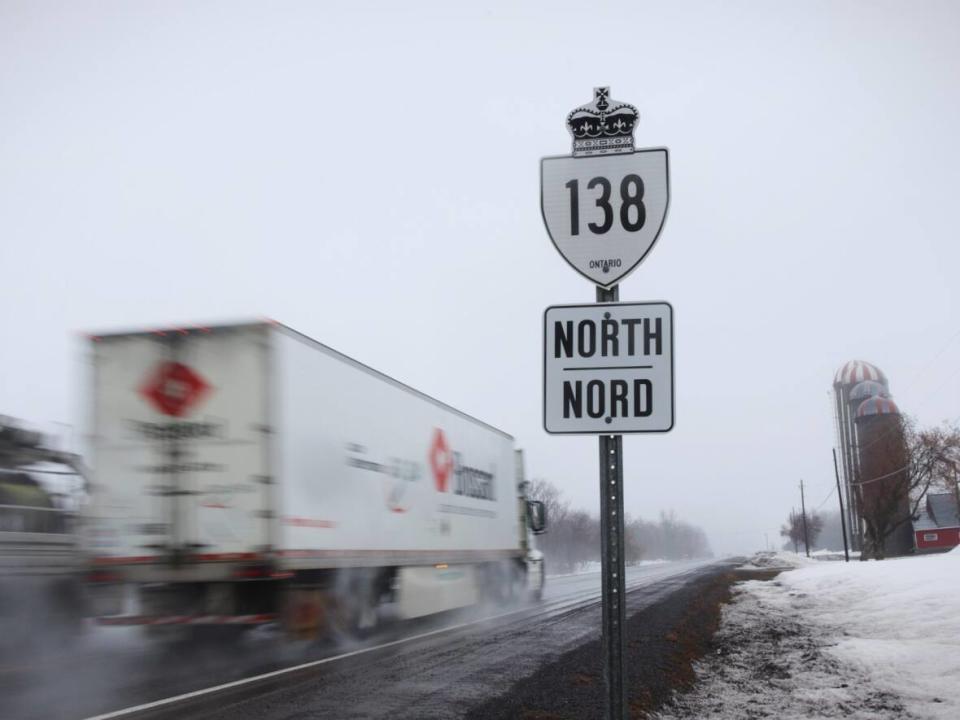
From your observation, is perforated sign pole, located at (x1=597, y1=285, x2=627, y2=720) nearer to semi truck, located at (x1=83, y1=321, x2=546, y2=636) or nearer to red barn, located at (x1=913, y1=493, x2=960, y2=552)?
semi truck, located at (x1=83, y1=321, x2=546, y2=636)

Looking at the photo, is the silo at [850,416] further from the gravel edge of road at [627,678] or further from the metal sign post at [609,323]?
the metal sign post at [609,323]

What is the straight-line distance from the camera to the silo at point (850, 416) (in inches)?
3590

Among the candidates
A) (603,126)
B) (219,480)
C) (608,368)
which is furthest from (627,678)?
(603,126)

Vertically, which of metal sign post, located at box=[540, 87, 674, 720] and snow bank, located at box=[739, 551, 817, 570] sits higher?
metal sign post, located at box=[540, 87, 674, 720]

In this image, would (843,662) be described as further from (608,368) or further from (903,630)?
(608,368)

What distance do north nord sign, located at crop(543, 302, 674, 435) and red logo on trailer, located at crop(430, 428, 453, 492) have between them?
480 inches

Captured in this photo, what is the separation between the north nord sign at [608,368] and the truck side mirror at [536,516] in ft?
65.1

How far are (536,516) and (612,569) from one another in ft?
67.3

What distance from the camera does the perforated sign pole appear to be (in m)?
3.91

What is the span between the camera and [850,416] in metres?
97.5

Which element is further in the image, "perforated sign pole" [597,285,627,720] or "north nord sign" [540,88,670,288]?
"north nord sign" [540,88,670,288]

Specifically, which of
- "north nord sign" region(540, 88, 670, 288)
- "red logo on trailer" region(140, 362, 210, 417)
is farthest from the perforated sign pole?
"red logo on trailer" region(140, 362, 210, 417)

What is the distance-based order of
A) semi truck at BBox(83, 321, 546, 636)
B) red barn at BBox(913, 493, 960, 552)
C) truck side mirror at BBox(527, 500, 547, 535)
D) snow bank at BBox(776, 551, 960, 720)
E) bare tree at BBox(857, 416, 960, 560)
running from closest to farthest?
snow bank at BBox(776, 551, 960, 720)
semi truck at BBox(83, 321, 546, 636)
truck side mirror at BBox(527, 500, 547, 535)
bare tree at BBox(857, 416, 960, 560)
red barn at BBox(913, 493, 960, 552)

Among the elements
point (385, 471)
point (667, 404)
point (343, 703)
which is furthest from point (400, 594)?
point (667, 404)
